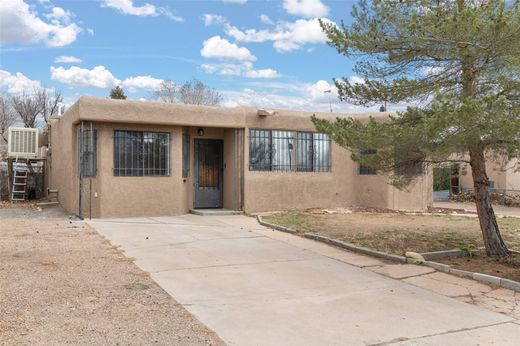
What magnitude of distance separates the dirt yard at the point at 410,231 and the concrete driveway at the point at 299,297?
1220 mm

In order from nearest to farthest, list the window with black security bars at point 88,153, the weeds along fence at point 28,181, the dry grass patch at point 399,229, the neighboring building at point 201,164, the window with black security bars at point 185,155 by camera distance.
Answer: the dry grass patch at point 399,229 → the window with black security bars at point 88,153 → the neighboring building at point 201,164 → the window with black security bars at point 185,155 → the weeds along fence at point 28,181

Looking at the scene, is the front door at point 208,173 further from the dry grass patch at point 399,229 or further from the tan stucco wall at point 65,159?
the tan stucco wall at point 65,159

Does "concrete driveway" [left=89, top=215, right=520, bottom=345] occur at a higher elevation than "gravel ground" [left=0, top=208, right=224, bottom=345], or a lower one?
lower

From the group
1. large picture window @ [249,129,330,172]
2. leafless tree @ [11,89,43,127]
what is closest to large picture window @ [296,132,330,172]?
large picture window @ [249,129,330,172]

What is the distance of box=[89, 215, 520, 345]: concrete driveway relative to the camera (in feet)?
16.0

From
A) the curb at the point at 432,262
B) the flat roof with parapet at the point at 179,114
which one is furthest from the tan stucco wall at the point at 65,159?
the curb at the point at 432,262

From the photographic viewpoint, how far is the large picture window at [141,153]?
13.3m

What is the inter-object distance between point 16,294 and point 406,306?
4733mm

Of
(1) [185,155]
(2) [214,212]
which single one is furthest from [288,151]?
(1) [185,155]

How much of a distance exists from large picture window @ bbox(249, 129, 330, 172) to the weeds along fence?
36.4ft

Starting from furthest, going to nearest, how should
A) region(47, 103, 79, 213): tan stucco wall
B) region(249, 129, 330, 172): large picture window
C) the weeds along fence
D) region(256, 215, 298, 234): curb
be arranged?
the weeds along fence → region(249, 129, 330, 172): large picture window → region(47, 103, 79, 213): tan stucco wall → region(256, 215, 298, 234): curb

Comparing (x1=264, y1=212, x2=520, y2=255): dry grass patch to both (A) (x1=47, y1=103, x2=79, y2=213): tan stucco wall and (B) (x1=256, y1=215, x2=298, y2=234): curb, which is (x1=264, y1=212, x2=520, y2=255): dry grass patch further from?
(A) (x1=47, y1=103, x2=79, y2=213): tan stucco wall

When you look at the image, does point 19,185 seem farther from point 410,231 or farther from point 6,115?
point 6,115

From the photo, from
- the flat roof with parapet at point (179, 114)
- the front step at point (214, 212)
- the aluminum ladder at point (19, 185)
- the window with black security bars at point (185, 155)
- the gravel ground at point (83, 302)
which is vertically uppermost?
the flat roof with parapet at point (179, 114)
